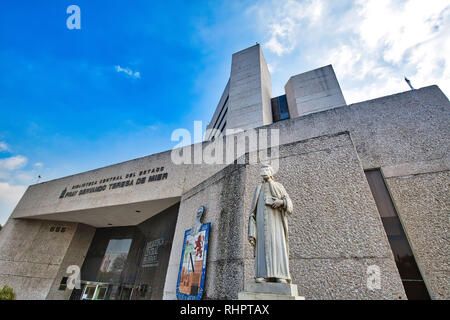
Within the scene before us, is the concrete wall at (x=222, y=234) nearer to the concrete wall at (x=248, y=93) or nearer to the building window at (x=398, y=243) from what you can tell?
the building window at (x=398, y=243)

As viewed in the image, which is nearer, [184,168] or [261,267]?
[261,267]

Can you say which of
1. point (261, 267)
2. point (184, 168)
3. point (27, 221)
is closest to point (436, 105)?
point (261, 267)

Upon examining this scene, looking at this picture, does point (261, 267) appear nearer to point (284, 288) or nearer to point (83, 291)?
point (284, 288)

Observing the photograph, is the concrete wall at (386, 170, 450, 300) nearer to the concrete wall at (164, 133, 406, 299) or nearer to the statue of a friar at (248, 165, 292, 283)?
the concrete wall at (164, 133, 406, 299)

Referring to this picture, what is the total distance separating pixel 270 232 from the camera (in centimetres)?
306

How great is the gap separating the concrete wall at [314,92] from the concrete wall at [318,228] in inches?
463

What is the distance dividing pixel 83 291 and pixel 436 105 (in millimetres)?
17856

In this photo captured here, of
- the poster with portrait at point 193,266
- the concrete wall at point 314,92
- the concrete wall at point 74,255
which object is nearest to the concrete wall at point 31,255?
the concrete wall at point 74,255

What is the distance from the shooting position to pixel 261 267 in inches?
115

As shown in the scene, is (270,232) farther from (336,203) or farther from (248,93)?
(248,93)

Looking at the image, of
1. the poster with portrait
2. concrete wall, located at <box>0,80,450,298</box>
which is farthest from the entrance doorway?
the poster with portrait

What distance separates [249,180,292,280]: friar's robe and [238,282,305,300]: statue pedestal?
0.12 meters

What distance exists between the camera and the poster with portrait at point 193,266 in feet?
16.2
